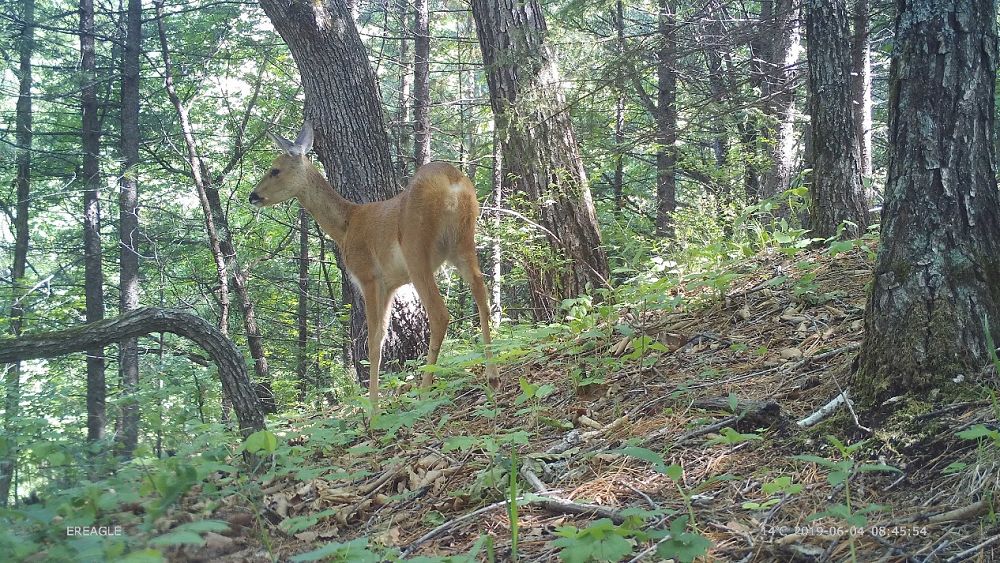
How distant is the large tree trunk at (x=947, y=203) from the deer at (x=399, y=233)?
278cm

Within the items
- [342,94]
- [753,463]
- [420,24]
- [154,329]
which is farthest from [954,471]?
[420,24]

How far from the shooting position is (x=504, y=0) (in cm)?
776

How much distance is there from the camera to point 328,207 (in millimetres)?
6605

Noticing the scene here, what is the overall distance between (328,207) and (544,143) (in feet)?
8.33

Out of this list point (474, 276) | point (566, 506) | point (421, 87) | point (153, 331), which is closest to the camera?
point (566, 506)

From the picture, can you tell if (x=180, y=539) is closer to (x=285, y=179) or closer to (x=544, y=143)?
(x=285, y=179)

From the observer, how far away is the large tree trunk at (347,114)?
7.23m

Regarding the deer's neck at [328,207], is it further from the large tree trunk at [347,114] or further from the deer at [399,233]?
the large tree trunk at [347,114]

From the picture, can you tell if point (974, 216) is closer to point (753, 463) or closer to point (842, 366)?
point (842, 366)

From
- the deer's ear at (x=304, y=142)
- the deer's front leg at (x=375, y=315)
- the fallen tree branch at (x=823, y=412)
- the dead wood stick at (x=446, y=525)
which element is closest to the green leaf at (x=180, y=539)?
the dead wood stick at (x=446, y=525)

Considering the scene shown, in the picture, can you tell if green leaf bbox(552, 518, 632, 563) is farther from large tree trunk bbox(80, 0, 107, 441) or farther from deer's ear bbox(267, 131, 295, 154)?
large tree trunk bbox(80, 0, 107, 441)

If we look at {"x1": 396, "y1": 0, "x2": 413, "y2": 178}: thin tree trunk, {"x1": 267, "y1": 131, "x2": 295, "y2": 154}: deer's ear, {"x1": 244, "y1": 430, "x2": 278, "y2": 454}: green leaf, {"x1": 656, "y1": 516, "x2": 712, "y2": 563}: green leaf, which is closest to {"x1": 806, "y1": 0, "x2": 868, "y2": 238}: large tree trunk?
{"x1": 656, "y1": 516, "x2": 712, "y2": 563}: green leaf

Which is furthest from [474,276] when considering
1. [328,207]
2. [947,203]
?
[947,203]

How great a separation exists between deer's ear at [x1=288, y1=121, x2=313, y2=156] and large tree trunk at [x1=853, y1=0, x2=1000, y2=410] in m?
5.34
